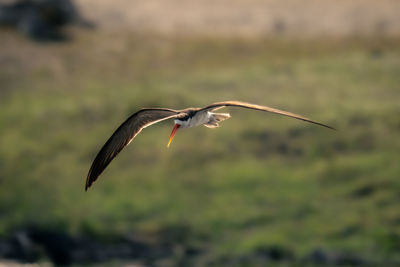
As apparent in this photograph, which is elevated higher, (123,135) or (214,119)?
(123,135)

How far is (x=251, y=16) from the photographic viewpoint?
40.7 metres

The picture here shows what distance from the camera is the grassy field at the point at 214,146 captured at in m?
29.7

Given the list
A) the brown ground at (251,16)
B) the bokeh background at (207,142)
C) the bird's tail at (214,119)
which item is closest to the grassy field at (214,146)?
the bokeh background at (207,142)

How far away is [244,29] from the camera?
1569 inches

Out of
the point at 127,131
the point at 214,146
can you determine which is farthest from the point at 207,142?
the point at 127,131

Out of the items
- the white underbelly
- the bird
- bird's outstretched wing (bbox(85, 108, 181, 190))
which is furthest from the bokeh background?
bird's outstretched wing (bbox(85, 108, 181, 190))

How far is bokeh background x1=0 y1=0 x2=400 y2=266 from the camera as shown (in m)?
29.6

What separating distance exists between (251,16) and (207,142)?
954cm

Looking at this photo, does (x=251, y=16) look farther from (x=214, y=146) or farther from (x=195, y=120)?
(x=195, y=120)

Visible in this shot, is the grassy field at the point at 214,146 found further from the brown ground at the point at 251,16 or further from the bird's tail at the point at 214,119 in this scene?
the bird's tail at the point at 214,119

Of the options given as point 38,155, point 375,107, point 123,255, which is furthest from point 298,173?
point 38,155

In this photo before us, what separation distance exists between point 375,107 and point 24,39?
13.9 meters

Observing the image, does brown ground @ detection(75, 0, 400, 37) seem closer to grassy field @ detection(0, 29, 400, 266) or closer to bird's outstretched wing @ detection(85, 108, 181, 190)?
grassy field @ detection(0, 29, 400, 266)

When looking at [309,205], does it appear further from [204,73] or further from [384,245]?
[204,73]
